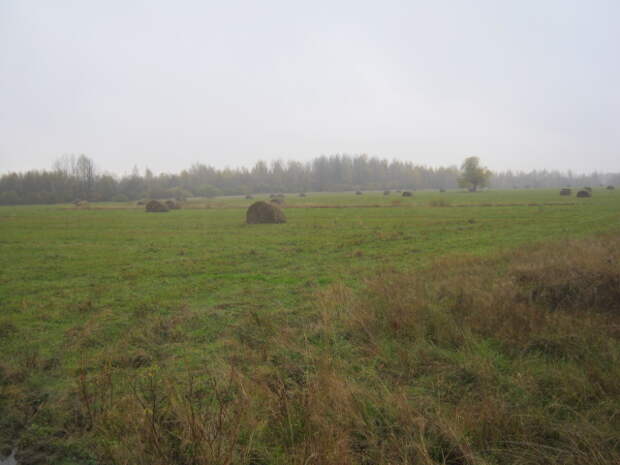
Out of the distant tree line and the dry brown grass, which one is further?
the distant tree line

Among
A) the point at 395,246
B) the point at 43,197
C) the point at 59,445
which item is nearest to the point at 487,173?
the point at 395,246

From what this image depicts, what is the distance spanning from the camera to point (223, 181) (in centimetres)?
14212

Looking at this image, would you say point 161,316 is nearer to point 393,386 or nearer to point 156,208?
point 393,386

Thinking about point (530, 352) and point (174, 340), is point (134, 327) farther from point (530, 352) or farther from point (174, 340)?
point (530, 352)

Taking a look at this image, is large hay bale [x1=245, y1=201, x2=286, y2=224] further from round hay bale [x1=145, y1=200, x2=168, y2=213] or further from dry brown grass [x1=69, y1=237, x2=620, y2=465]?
round hay bale [x1=145, y1=200, x2=168, y2=213]

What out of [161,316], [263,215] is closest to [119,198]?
[263,215]

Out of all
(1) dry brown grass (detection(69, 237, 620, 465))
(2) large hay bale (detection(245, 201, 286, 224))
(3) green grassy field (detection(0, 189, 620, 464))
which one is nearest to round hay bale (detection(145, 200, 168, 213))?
(2) large hay bale (detection(245, 201, 286, 224))

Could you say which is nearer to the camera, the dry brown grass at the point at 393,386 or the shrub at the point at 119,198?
the dry brown grass at the point at 393,386

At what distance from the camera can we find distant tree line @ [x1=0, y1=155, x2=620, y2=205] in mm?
95062

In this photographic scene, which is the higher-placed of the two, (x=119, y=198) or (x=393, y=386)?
(x=119, y=198)

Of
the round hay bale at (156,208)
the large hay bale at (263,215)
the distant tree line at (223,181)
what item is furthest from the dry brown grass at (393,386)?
the distant tree line at (223,181)

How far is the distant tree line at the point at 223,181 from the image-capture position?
95.1 m

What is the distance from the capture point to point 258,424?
347 centimetres

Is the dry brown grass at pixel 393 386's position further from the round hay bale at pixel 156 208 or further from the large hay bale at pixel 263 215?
the round hay bale at pixel 156 208
